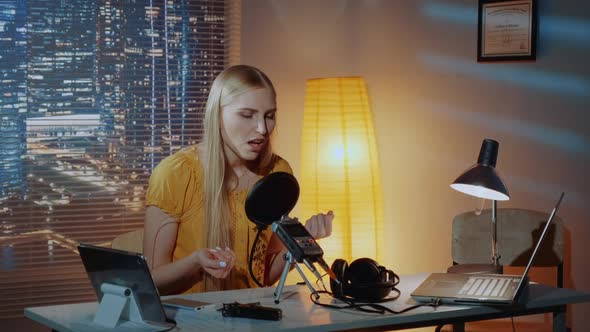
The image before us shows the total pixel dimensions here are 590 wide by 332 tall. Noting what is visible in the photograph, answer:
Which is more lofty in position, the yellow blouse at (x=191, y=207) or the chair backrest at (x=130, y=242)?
the yellow blouse at (x=191, y=207)

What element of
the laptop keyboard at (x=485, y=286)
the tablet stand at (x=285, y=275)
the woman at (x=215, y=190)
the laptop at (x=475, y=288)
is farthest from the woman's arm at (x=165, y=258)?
the laptop keyboard at (x=485, y=286)

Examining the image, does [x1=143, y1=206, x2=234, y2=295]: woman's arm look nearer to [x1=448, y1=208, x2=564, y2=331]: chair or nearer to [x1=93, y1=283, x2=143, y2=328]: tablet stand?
[x1=93, y1=283, x2=143, y2=328]: tablet stand

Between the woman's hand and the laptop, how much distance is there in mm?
534

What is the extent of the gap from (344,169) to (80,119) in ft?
4.44

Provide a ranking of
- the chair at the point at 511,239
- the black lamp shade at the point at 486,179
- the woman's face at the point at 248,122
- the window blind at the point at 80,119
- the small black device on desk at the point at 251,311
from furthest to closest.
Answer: the window blind at the point at 80,119, the chair at the point at 511,239, the woman's face at the point at 248,122, the black lamp shade at the point at 486,179, the small black device on desk at the point at 251,311

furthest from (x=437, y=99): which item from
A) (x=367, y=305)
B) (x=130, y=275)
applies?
(x=130, y=275)

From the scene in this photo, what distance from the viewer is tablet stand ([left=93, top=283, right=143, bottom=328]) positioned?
7.48 feet

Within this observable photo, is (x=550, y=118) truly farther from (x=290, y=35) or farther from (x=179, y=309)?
(x=179, y=309)

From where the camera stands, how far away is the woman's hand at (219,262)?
256 cm

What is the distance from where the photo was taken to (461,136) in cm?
423

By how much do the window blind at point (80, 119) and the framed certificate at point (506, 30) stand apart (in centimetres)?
140

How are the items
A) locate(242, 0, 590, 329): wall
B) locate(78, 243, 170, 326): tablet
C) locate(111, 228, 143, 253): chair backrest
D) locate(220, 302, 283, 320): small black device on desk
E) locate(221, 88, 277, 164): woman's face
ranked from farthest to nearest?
1. locate(242, 0, 590, 329): wall
2. locate(111, 228, 143, 253): chair backrest
3. locate(221, 88, 277, 164): woman's face
4. locate(220, 302, 283, 320): small black device on desk
5. locate(78, 243, 170, 326): tablet

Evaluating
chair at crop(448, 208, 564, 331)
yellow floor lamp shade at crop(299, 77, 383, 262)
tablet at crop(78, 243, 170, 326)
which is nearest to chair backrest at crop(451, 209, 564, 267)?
chair at crop(448, 208, 564, 331)

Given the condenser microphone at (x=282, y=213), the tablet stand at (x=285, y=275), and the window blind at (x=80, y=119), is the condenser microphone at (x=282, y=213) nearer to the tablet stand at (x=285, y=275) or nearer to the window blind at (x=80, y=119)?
the tablet stand at (x=285, y=275)
